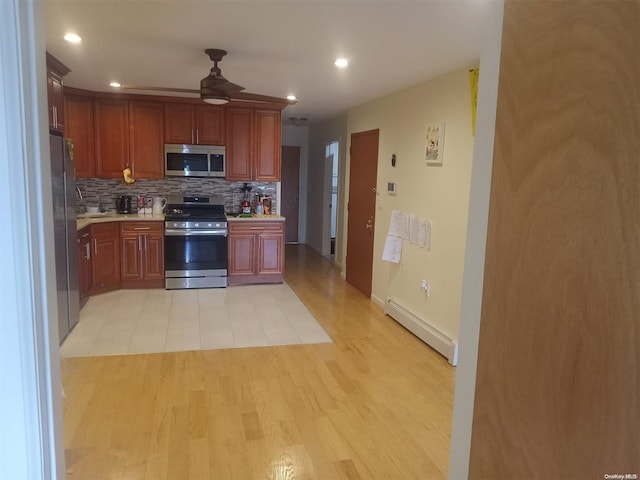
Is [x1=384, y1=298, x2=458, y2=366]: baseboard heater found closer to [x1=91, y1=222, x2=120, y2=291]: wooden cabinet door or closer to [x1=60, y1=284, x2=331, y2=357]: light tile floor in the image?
[x1=60, y1=284, x2=331, y2=357]: light tile floor

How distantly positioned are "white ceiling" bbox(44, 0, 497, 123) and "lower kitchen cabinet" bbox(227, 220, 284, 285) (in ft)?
6.30

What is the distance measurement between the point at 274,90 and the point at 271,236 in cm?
189

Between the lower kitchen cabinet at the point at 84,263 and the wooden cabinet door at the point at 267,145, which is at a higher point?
the wooden cabinet door at the point at 267,145

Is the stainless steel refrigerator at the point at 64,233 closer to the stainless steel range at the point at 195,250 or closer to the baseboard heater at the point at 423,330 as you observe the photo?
the stainless steel range at the point at 195,250

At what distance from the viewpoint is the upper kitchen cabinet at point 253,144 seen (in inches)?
233

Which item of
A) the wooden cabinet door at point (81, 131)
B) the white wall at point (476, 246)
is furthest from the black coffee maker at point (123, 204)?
the white wall at point (476, 246)

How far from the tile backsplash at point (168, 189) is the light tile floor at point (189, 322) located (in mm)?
1324

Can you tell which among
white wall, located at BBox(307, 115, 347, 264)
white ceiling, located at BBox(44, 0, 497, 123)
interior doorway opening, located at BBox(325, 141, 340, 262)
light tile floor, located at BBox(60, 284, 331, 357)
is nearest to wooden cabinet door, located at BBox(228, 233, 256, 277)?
light tile floor, located at BBox(60, 284, 331, 357)

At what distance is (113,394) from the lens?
3.01 meters

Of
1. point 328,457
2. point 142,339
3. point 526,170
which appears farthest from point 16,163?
point 142,339

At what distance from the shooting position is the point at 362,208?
5836mm

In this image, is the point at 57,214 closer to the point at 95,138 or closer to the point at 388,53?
the point at 95,138

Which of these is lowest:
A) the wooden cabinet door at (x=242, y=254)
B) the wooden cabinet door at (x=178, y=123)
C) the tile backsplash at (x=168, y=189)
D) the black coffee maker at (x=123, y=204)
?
the wooden cabinet door at (x=242, y=254)

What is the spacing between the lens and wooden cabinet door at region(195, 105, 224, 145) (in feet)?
18.9
